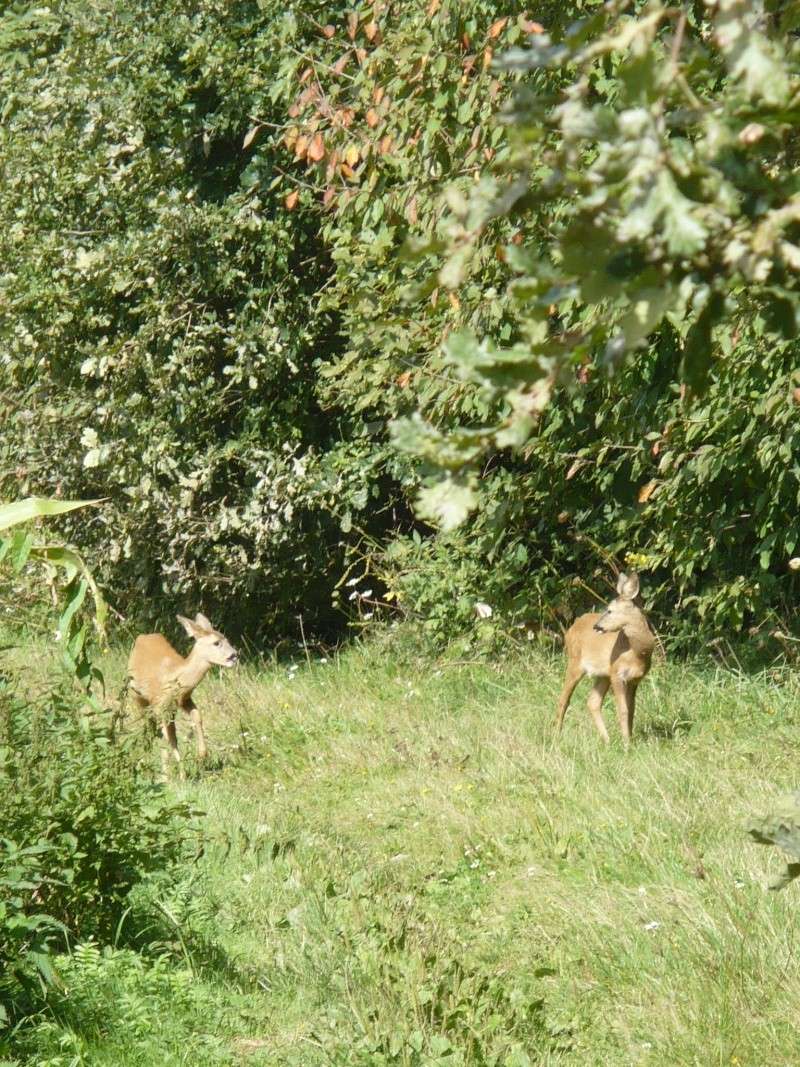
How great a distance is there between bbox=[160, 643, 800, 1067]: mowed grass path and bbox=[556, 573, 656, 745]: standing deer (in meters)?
0.20

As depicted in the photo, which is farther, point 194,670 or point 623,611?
point 194,670

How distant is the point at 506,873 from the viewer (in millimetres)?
6961

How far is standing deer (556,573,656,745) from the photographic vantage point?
27.5 feet

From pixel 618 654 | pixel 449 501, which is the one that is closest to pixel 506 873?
pixel 618 654

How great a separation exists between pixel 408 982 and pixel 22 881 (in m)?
1.34

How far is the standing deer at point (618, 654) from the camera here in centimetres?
838

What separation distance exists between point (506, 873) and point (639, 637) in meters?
1.93

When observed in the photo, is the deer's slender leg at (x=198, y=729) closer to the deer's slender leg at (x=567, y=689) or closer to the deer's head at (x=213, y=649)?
the deer's head at (x=213, y=649)

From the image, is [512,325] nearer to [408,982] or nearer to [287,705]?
[287,705]

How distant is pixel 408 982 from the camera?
522 cm

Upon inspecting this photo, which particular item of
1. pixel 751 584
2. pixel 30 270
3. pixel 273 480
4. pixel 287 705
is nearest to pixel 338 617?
pixel 273 480

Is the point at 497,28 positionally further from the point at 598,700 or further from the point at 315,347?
the point at 315,347

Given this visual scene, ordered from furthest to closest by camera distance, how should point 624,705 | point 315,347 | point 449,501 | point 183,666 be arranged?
point 315,347 → point 183,666 → point 624,705 → point 449,501

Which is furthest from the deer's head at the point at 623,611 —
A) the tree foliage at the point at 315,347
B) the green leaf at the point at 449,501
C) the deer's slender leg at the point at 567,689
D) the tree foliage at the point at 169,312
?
the green leaf at the point at 449,501
